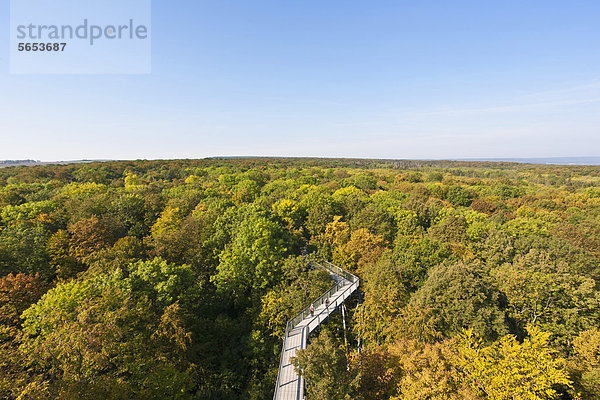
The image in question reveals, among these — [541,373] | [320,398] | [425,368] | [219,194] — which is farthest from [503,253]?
[219,194]

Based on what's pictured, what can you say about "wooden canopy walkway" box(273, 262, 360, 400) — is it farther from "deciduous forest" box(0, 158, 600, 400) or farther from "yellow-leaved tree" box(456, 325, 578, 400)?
"yellow-leaved tree" box(456, 325, 578, 400)

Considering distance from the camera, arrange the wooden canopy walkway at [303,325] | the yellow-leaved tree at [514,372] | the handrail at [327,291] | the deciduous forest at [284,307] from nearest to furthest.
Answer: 1. the yellow-leaved tree at [514,372]
2. the deciduous forest at [284,307]
3. the wooden canopy walkway at [303,325]
4. the handrail at [327,291]

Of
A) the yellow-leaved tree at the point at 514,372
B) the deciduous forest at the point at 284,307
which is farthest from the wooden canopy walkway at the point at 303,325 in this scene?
the yellow-leaved tree at the point at 514,372

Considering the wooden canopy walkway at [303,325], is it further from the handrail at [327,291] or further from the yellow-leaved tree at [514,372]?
the yellow-leaved tree at [514,372]

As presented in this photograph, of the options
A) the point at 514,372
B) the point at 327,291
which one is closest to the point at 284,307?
the point at 327,291

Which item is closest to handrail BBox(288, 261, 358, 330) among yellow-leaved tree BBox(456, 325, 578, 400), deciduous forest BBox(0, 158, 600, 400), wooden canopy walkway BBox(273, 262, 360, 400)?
wooden canopy walkway BBox(273, 262, 360, 400)
